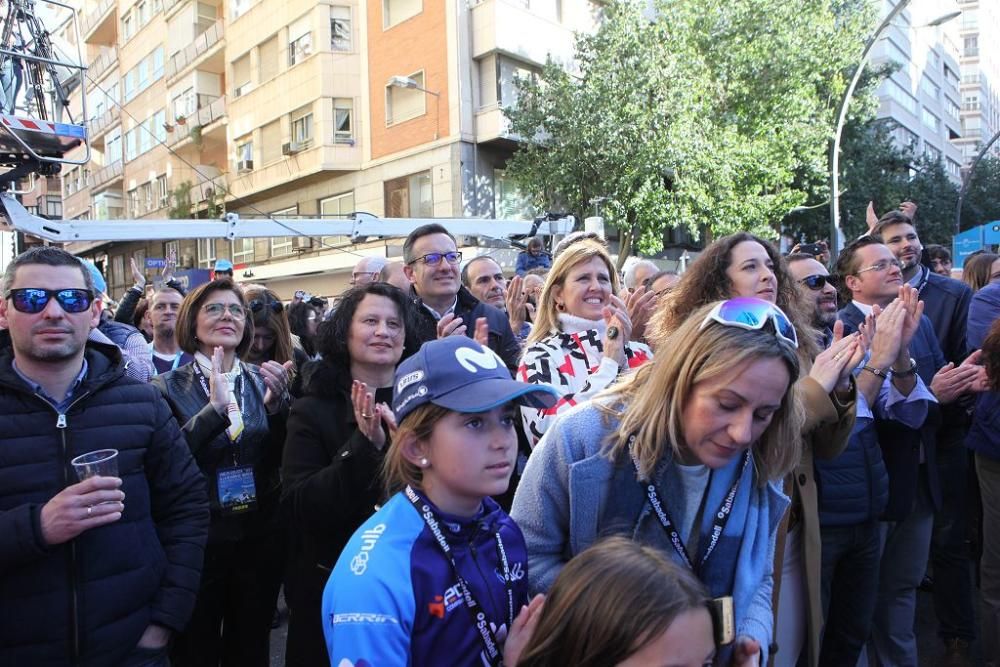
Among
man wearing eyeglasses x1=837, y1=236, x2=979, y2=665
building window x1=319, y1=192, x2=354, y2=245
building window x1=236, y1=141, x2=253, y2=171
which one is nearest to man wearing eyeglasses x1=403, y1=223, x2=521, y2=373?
man wearing eyeglasses x1=837, y1=236, x2=979, y2=665

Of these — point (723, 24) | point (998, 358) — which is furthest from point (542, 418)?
point (723, 24)

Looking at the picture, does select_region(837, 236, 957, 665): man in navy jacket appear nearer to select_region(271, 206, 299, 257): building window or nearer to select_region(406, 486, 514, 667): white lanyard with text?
select_region(406, 486, 514, 667): white lanyard with text

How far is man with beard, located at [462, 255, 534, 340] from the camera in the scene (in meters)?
5.43

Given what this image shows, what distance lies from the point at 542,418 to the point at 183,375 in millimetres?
1798

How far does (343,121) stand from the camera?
845 inches

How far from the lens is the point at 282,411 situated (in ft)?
11.8

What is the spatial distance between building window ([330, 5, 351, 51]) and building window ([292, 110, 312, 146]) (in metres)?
2.26

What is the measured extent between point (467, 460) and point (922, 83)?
53.9 meters

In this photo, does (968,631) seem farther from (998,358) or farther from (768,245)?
(768,245)

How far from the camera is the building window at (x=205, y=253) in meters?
27.5

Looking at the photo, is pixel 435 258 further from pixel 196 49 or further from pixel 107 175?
pixel 107 175

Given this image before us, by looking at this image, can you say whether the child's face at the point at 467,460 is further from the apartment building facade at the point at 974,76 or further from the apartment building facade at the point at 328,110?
the apartment building facade at the point at 974,76

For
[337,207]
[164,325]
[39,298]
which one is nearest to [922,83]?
[337,207]

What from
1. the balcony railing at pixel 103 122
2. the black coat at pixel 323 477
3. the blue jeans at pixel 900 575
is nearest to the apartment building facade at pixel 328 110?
the balcony railing at pixel 103 122
